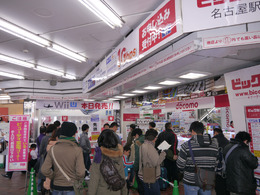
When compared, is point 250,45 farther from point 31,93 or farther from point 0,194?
point 31,93

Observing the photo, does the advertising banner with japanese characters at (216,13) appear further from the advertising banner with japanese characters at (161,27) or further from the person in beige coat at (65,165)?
the person in beige coat at (65,165)

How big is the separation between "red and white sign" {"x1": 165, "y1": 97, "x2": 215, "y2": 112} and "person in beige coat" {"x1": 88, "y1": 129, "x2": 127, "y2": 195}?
4.62 m

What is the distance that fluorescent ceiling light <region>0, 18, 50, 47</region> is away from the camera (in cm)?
404

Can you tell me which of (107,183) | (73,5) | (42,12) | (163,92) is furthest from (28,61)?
(107,183)

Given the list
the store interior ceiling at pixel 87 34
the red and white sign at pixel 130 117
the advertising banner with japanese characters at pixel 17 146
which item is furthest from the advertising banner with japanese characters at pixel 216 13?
the red and white sign at pixel 130 117

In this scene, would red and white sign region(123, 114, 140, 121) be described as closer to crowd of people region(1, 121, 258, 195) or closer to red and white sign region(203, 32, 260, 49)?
crowd of people region(1, 121, 258, 195)

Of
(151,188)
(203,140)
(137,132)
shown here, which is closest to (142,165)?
(151,188)

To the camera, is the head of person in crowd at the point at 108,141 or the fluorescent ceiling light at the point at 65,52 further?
the fluorescent ceiling light at the point at 65,52

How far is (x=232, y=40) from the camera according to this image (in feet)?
8.80

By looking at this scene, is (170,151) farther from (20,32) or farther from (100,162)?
(20,32)

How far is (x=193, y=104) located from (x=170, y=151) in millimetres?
2239

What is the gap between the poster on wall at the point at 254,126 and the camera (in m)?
3.75

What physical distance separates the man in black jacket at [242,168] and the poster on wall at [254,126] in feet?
2.57

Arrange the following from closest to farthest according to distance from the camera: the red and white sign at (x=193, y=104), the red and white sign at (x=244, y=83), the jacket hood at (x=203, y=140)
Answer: the jacket hood at (x=203, y=140) < the red and white sign at (x=244, y=83) < the red and white sign at (x=193, y=104)
